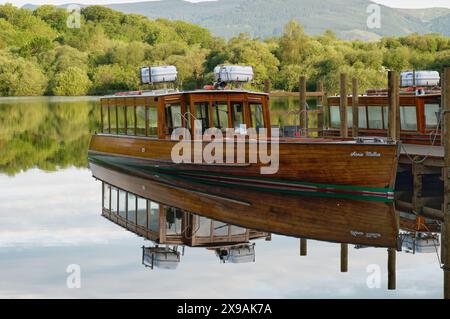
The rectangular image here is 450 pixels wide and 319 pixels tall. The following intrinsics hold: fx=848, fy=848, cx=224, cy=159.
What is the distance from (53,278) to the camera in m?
15.0

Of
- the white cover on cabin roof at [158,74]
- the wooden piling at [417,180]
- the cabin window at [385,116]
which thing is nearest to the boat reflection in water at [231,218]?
the wooden piling at [417,180]

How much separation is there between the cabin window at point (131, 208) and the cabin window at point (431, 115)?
10.0 meters

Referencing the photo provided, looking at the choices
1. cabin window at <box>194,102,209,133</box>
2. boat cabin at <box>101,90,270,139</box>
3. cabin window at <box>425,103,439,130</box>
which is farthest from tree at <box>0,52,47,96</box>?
cabin window at <box>425,103,439,130</box>

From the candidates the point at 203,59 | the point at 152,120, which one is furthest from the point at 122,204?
the point at 203,59

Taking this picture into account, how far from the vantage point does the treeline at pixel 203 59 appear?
7388 cm

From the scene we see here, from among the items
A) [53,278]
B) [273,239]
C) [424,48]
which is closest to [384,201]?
[273,239]

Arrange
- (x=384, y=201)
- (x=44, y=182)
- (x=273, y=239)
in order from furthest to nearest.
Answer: (x=44, y=182), (x=384, y=201), (x=273, y=239)

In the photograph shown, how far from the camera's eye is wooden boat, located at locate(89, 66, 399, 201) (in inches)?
856

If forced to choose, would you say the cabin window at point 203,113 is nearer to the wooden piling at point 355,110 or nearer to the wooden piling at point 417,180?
the wooden piling at point 355,110

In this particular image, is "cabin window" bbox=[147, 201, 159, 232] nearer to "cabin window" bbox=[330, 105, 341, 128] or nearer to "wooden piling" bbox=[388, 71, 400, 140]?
"wooden piling" bbox=[388, 71, 400, 140]

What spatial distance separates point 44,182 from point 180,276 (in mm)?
14656

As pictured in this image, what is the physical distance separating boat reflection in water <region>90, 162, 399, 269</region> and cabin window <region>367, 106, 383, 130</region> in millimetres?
8256
